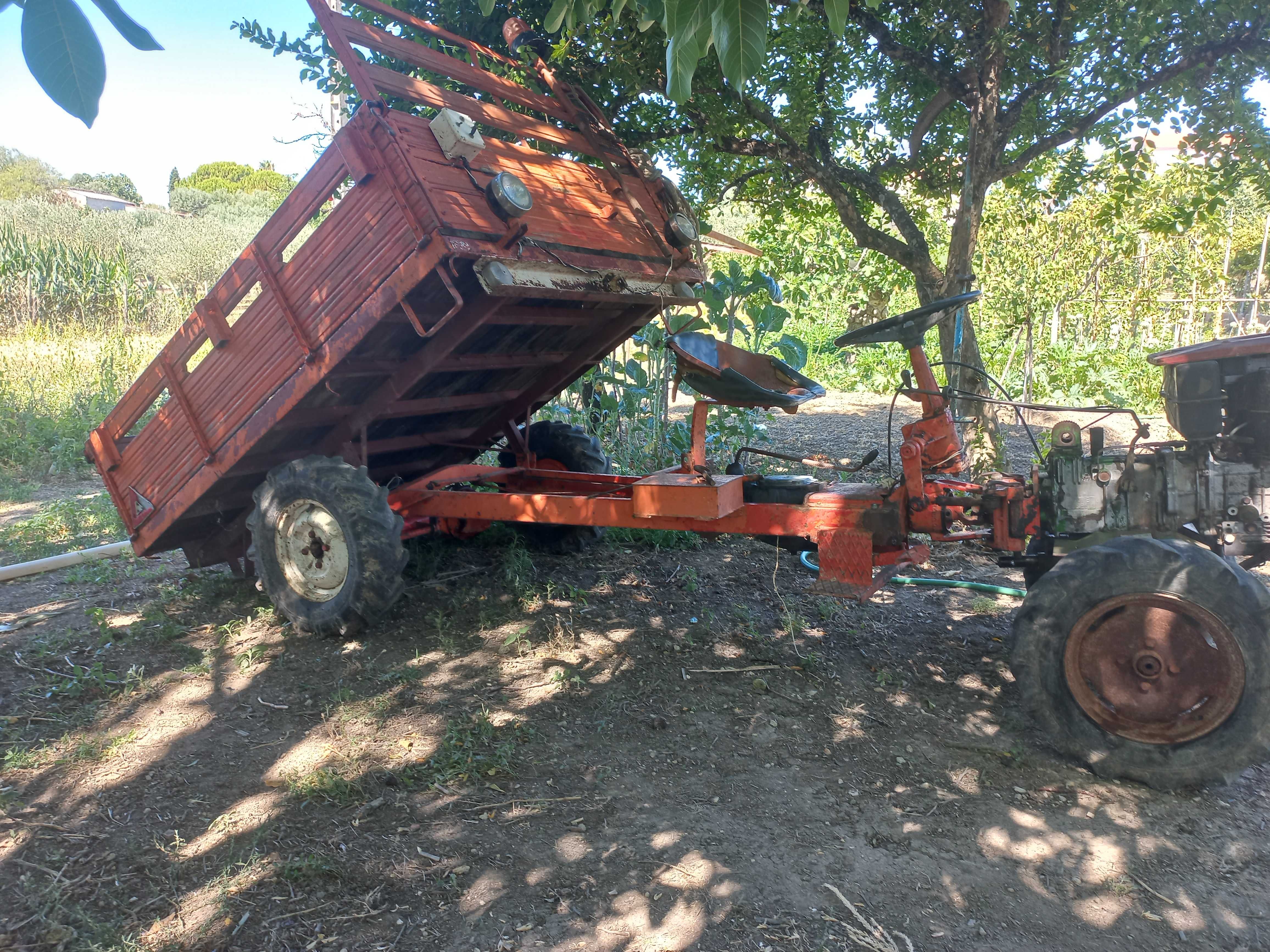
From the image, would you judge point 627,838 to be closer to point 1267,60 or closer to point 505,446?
point 505,446

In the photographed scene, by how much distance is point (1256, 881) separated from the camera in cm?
270

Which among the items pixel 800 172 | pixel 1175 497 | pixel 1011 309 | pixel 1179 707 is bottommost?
pixel 1179 707

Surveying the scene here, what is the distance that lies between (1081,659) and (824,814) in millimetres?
1089

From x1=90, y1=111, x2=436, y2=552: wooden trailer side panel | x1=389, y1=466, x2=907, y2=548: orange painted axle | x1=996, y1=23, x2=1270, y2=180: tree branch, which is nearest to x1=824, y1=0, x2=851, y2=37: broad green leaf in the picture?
x1=90, y1=111, x2=436, y2=552: wooden trailer side panel

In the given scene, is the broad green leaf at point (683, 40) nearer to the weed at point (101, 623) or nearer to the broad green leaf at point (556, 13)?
the broad green leaf at point (556, 13)

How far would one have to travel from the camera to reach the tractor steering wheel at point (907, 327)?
3730 millimetres

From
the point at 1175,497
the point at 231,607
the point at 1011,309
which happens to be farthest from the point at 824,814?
the point at 1011,309

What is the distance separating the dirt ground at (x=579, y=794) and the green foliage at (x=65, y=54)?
2.16m

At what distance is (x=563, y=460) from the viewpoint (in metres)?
6.06

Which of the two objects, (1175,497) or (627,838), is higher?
(1175,497)

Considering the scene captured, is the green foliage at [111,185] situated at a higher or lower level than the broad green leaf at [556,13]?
higher

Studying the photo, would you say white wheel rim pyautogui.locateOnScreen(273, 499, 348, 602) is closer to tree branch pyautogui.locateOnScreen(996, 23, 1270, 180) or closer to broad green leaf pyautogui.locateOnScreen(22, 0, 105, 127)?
broad green leaf pyautogui.locateOnScreen(22, 0, 105, 127)

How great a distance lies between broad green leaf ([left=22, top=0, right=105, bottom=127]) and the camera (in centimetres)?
125

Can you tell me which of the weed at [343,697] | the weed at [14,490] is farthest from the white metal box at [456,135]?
the weed at [14,490]
